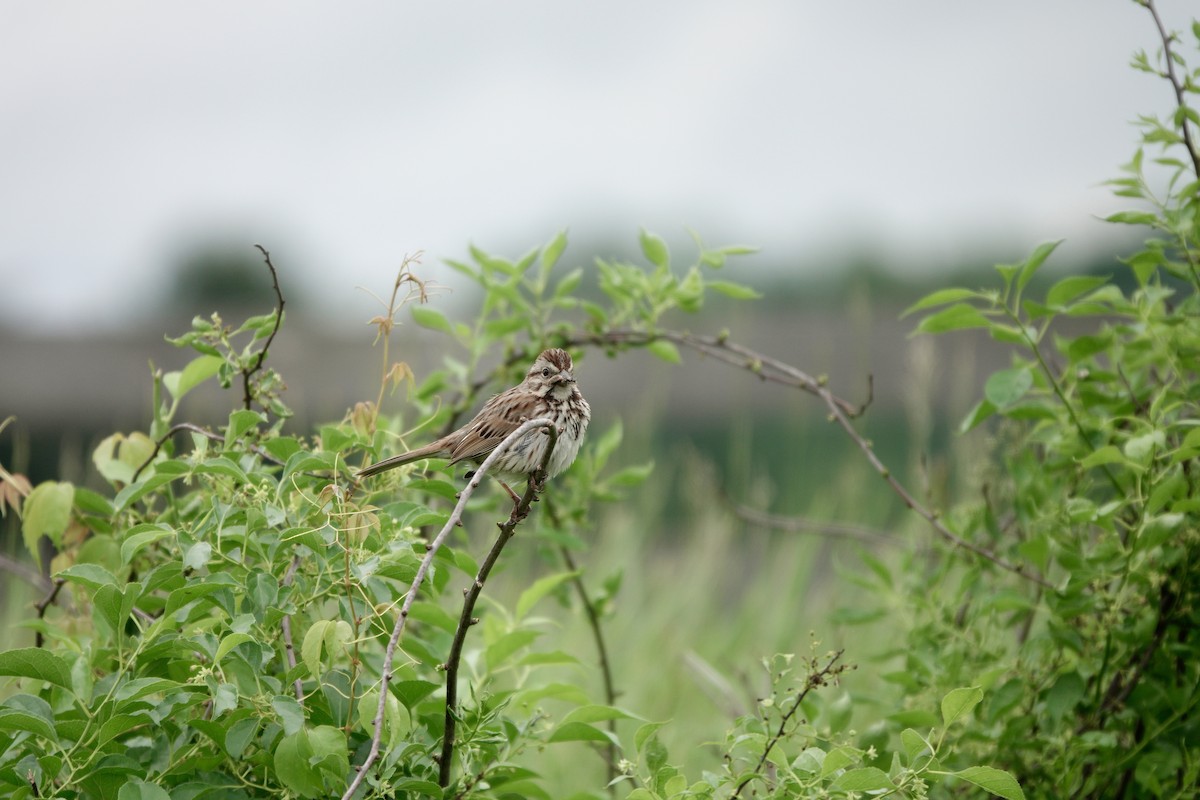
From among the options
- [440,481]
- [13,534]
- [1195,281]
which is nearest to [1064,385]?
[1195,281]

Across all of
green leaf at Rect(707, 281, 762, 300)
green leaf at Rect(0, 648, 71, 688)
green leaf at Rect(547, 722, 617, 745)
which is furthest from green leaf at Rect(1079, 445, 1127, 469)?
green leaf at Rect(0, 648, 71, 688)

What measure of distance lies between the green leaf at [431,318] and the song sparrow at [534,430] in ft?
1.62

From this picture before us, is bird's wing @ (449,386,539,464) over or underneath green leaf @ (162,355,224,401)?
underneath

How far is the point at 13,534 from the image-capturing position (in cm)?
526

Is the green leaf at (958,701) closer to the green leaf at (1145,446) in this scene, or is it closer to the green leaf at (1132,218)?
the green leaf at (1145,446)

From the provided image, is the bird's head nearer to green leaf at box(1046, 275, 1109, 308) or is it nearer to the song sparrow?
the song sparrow

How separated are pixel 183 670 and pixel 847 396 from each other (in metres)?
9.30

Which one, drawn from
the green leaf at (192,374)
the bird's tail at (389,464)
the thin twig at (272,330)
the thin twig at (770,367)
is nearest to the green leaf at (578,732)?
the bird's tail at (389,464)

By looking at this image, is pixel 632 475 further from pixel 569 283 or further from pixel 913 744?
pixel 913 744

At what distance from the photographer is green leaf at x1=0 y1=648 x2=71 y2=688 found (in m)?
1.67

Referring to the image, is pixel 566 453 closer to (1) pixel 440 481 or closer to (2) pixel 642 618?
(1) pixel 440 481

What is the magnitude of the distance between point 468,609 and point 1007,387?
1.54 meters

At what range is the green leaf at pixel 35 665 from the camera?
5.49ft

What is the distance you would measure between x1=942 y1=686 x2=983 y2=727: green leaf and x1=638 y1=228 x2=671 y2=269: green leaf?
4.91ft
